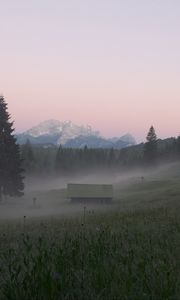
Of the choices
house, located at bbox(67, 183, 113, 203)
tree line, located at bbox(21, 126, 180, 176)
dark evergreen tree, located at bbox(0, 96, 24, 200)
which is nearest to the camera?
dark evergreen tree, located at bbox(0, 96, 24, 200)

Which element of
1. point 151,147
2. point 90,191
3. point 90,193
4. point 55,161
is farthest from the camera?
point 55,161

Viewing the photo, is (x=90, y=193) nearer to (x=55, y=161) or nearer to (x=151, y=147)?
(x=151, y=147)

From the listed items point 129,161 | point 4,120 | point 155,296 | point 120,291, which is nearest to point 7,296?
point 120,291

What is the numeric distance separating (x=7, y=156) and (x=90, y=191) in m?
16.0

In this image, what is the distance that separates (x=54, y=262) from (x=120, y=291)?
3.27ft

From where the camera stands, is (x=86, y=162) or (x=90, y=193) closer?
(x=90, y=193)

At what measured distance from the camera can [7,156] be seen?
58.9 m

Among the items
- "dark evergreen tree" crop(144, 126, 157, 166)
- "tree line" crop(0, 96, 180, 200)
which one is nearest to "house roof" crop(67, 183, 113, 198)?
"tree line" crop(0, 96, 180, 200)

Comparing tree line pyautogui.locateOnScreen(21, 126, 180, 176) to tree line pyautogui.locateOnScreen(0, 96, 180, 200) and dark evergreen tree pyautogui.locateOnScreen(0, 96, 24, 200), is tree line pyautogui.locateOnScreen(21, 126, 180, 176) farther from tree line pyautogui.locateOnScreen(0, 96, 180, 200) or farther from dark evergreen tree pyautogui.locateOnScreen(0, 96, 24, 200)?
dark evergreen tree pyautogui.locateOnScreen(0, 96, 24, 200)

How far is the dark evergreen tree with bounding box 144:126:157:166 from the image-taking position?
97750mm

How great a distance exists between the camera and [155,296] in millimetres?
3900

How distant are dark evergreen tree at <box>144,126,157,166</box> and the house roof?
1230 inches

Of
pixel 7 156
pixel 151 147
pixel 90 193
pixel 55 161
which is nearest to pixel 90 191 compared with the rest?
pixel 90 193

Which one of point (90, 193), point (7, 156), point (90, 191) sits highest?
point (7, 156)
